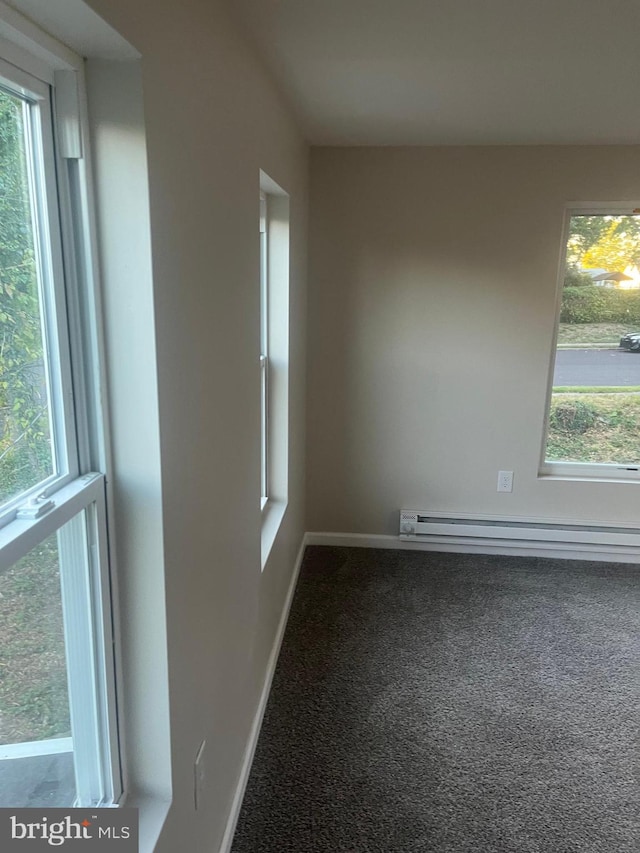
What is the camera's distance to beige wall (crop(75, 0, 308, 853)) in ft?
3.34

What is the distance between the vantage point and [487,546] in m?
3.50

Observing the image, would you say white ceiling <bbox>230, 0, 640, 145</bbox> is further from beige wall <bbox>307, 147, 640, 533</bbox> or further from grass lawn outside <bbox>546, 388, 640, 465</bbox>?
grass lawn outside <bbox>546, 388, 640, 465</bbox>

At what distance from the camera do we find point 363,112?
7.93ft

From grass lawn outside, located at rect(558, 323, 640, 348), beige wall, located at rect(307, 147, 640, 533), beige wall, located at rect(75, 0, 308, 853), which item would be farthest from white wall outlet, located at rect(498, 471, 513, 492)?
beige wall, located at rect(75, 0, 308, 853)

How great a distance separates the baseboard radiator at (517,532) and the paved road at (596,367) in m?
0.79

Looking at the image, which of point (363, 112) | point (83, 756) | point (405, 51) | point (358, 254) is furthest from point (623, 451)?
point (83, 756)

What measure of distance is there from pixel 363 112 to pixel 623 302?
1.77 meters

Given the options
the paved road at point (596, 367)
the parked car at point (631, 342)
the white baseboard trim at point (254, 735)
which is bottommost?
the white baseboard trim at point (254, 735)

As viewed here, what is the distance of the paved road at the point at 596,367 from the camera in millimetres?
3320

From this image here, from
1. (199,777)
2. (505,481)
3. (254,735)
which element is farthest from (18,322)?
(505,481)

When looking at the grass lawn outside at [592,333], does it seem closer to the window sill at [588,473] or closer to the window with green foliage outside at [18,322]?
the window sill at [588,473]

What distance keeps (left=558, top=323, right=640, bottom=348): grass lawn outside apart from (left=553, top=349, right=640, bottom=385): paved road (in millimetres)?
43

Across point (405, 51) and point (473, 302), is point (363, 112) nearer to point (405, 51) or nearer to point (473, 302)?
point (405, 51)

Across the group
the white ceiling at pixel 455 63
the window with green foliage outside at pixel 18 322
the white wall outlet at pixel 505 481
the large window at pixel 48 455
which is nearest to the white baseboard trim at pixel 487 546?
the white wall outlet at pixel 505 481
